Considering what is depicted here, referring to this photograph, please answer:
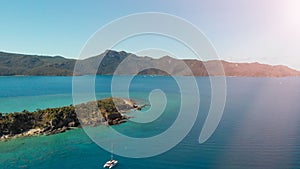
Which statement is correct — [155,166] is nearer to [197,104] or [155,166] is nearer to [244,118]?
[244,118]

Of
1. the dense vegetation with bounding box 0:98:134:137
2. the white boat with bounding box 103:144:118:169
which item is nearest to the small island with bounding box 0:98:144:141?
the dense vegetation with bounding box 0:98:134:137

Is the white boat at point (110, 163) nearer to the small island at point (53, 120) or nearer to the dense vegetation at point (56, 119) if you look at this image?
the small island at point (53, 120)

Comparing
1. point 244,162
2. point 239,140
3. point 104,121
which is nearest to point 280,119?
point 239,140

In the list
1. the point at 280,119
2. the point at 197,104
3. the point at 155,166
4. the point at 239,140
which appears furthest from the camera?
the point at 197,104

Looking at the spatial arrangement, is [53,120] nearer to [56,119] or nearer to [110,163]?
[56,119]

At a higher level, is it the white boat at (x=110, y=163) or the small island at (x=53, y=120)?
the small island at (x=53, y=120)

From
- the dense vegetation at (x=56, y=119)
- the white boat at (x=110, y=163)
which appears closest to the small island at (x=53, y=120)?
the dense vegetation at (x=56, y=119)

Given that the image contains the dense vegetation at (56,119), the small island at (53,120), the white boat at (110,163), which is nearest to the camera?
the white boat at (110,163)

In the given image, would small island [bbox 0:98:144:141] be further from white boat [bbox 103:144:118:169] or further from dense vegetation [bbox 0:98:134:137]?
white boat [bbox 103:144:118:169]
